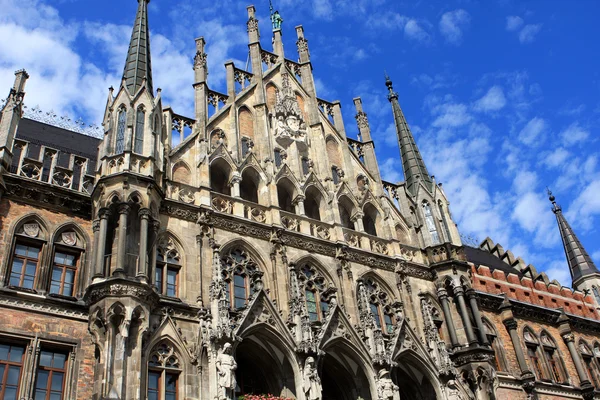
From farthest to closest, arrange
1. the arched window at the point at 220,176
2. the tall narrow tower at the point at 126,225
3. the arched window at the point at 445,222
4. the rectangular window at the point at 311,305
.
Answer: the arched window at the point at 445,222
the arched window at the point at 220,176
the rectangular window at the point at 311,305
the tall narrow tower at the point at 126,225

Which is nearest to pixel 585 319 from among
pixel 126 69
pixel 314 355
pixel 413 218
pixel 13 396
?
pixel 413 218

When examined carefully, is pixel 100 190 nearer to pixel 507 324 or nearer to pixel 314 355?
pixel 314 355

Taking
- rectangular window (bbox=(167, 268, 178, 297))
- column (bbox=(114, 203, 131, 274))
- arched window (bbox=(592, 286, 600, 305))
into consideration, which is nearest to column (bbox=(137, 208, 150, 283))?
column (bbox=(114, 203, 131, 274))

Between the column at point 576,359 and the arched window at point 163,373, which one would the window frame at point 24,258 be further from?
the column at point 576,359

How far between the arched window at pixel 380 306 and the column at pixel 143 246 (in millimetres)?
7614

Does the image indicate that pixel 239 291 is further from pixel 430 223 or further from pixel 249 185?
pixel 430 223

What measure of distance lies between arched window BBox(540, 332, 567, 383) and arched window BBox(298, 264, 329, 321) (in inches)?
427

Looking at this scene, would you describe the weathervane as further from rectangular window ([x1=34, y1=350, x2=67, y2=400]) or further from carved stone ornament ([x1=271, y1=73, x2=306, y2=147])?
rectangular window ([x1=34, y1=350, x2=67, y2=400])

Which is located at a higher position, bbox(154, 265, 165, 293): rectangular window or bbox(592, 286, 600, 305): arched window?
bbox(592, 286, 600, 305): arched window

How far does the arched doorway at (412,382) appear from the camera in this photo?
1956cm

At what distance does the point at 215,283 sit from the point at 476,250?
2121 cm

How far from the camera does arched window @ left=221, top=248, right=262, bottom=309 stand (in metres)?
18.7

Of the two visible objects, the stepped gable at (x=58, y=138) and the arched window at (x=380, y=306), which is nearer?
the arched window at (x=380, y=306)

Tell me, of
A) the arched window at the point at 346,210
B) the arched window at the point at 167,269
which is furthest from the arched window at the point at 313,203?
the arched window at the point at 167,269
